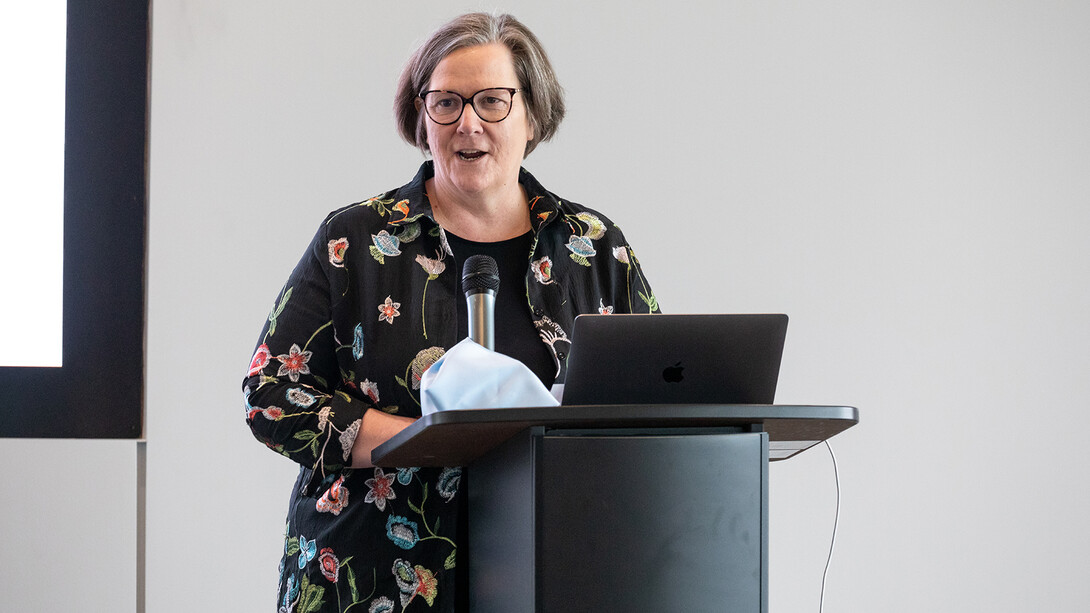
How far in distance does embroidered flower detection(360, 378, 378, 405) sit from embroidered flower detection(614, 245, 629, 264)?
0.50 meters

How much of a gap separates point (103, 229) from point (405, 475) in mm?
1204

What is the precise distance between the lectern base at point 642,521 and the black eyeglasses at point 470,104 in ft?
2.74

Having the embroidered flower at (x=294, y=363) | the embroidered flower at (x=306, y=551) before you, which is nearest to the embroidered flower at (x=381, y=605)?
the embroidered flower at (x=306, y=551)

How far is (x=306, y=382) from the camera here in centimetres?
152

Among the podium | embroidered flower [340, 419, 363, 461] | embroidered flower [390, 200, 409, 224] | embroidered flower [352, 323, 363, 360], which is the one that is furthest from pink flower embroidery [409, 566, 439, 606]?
embroidered flower [390, 200, 409, 224]

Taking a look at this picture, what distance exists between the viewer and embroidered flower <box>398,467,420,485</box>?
1.50m

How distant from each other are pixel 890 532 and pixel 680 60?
1.47m

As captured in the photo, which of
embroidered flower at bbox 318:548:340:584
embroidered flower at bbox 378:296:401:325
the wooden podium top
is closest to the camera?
the wooden podium top

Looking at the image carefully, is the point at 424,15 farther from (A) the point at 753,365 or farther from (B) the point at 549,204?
(A) the point at 753,365

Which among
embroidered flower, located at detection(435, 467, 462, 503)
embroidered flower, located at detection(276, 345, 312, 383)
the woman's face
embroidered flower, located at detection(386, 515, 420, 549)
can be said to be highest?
the woman's face

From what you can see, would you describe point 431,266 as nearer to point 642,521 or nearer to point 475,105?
point 475,105

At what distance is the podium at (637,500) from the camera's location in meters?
0.92

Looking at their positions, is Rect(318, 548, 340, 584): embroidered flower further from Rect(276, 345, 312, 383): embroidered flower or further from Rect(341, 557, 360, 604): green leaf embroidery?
Rect(276, 345, 312, 383): embroidered flower

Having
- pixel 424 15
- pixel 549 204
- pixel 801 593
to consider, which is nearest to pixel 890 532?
pixel 801 593
